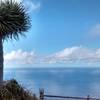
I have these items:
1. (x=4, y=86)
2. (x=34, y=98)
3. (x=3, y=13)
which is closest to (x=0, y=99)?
(x=4, y=86)

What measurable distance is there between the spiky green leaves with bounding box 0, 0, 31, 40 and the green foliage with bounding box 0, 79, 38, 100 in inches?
69.5

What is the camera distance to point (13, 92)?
48.2ft

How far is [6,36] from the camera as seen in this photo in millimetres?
14750

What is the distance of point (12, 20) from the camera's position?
14469 mm

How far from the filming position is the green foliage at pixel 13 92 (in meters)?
14.1

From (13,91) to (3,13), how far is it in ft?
9.51

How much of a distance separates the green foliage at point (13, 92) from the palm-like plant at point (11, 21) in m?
0.42

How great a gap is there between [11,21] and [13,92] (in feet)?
8.61

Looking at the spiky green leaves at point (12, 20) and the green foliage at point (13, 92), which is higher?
the spiky green leaves at point (12, 20)

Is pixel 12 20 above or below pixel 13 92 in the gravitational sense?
above

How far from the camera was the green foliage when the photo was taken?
555 inches

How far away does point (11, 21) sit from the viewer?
14375mm

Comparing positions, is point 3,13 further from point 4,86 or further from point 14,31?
point 4,86

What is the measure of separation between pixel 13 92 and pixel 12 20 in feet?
8.71
